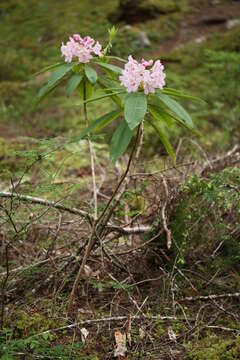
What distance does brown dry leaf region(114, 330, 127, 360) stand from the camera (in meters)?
1.78

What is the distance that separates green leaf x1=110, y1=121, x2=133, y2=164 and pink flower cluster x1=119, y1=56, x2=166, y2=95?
0.16 metres

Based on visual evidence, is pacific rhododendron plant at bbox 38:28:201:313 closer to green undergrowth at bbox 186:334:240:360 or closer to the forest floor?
the forest floor

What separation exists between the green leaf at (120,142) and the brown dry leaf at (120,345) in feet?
2.73

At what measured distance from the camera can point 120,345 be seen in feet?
5.91

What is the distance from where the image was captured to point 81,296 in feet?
7.09

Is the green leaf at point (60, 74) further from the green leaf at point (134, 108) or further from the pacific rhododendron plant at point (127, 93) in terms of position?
the green leaf at point (134, 108)

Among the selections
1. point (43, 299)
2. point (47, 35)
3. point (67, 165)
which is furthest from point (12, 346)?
point (47, 35)

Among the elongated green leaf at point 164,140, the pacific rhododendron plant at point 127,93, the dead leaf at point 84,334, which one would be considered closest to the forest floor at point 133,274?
the dead leaf at point 84,334

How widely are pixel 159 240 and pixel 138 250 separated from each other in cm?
14

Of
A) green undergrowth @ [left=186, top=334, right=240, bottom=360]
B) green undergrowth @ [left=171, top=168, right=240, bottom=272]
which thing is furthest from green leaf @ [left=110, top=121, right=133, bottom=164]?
green undergrowth @ [left=186, top=334, right=240, bottom=360]

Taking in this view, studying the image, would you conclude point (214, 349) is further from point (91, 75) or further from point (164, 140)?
point (91, 75)

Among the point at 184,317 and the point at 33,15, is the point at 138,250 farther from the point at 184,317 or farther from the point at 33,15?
the point at 33,15

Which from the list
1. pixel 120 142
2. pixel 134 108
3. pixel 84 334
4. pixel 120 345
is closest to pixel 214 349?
pixel 120 345

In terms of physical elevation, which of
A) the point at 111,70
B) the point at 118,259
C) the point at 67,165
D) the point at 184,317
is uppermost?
the point at 111,70
